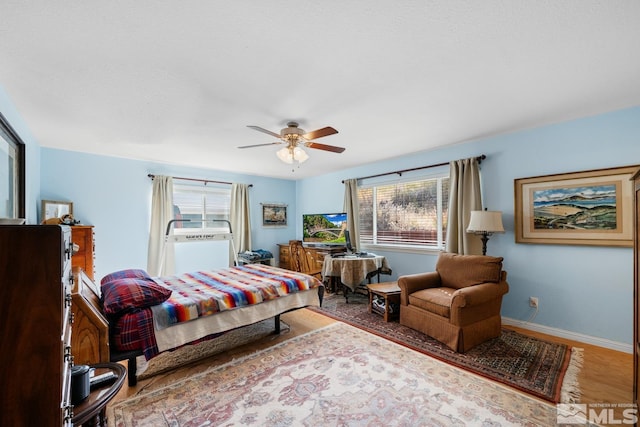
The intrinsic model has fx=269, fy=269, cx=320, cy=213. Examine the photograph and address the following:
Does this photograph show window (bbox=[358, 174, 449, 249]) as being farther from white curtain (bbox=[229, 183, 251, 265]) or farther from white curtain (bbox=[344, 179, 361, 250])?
white curtain (bbox=[229, 183, 251, 265])

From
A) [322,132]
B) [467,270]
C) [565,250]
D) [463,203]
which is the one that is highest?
[322,132]

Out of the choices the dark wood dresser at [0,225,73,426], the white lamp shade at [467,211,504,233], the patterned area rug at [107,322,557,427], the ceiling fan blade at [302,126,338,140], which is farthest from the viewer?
the white lamp shade at [467,211,504,233]

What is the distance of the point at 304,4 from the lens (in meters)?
1.35

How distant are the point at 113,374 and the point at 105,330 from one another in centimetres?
62

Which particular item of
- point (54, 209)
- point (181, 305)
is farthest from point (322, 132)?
point (54, 209)

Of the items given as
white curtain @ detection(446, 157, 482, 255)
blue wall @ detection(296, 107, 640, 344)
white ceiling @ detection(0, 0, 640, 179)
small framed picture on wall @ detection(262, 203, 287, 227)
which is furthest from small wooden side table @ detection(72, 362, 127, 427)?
small framed picture on wall @ detection(262, 203, 287, 227)

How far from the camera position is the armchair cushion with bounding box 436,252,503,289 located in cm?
294

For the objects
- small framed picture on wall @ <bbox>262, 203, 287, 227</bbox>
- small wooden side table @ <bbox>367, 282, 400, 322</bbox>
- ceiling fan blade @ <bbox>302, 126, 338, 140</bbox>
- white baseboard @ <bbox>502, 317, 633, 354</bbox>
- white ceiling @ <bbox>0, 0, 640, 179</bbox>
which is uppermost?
white ceiling @ <bbox>0, 0, 640, 179</bbox>

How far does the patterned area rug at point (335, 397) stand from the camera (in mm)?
1775

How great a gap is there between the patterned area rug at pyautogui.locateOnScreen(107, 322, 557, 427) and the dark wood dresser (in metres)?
1.25

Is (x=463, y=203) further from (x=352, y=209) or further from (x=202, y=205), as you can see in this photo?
(x=202, y=205)

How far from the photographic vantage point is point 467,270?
3.12 meters

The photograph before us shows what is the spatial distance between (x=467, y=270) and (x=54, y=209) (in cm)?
534

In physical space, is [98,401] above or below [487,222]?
below
